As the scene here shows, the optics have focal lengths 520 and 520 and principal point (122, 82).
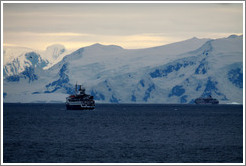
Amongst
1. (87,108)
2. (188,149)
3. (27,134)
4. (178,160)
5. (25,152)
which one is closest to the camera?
(178,160)

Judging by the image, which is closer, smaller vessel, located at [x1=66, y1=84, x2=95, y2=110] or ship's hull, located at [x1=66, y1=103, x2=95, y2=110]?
smaller vessel, located at [x1=66, y1=84, x2=95, y2=110]

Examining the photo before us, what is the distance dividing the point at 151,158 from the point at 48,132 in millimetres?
28334

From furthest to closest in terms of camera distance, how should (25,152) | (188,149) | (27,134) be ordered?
(27,134) → (188,149) → (25,152)

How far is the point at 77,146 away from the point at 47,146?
3.00 metres

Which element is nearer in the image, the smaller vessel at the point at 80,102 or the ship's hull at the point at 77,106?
the smaller vessel at the point at 80,102

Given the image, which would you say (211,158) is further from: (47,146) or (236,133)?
(236,133)

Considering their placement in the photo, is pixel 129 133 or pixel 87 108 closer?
pixel 129 133

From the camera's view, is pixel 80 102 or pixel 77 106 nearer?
pixel 80 102

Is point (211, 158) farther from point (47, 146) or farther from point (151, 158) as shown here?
point (47, 146)

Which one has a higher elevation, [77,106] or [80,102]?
[80,102]

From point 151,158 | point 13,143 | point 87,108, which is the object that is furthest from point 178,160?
point 87,108

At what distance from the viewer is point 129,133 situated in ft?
225

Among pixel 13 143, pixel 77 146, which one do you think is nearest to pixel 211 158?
pixel 77 146

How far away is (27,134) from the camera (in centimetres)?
6594
